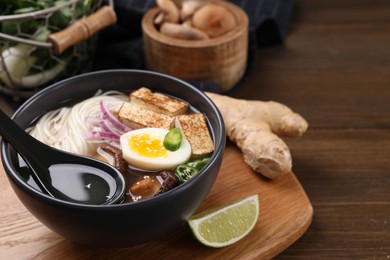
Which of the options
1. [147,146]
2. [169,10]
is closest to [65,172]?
[147,146]

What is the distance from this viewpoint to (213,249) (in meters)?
1.52

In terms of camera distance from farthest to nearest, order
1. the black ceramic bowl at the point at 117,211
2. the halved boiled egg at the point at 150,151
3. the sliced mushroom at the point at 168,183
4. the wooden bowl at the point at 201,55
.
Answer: the wooden bowl at the point at 201,55 → the halved boiled egg at the point at 150,151 → the sliced mushroom at the point at 168,183 → the black ceramic bowl at the point at 117,211

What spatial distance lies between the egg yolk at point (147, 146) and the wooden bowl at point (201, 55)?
0.67m

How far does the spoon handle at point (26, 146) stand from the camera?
1454 millimetres

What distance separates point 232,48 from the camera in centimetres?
224

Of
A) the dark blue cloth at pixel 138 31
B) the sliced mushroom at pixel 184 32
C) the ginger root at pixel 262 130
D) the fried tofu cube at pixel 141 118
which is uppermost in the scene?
the fried tofu cube at pixel 141 118

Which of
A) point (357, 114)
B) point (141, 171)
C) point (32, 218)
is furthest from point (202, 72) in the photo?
point (32, 218)

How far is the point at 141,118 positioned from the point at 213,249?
45 centimetres

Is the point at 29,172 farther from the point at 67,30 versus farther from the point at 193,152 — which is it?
the point at 67,30

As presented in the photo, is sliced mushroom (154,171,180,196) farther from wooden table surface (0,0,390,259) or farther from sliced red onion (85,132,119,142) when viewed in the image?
wooden table surface (0,0,390,259)

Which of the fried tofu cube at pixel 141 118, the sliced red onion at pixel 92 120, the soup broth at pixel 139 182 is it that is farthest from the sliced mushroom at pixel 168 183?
the sliced red onion at pixel 92 120

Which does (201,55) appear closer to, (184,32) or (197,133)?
(184,32)

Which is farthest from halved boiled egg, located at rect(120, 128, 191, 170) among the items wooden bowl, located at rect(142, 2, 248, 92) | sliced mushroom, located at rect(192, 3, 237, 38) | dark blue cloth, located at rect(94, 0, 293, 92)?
dark blue cloth, located at rect(94, 0, 293, 92)

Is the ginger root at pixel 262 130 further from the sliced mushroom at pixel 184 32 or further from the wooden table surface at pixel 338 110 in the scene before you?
the sliced mushroom at pixel 184 32
